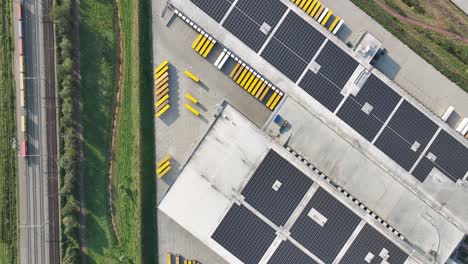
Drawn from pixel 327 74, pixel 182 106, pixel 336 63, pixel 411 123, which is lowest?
pixel 182 106

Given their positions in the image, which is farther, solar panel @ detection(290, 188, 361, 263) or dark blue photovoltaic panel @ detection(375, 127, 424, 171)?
dark blue photovoltaic panel @ detection(375, 127, 424, 171)

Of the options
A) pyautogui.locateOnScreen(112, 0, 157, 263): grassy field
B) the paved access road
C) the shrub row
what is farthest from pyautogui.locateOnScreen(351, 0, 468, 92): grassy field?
the paved access road

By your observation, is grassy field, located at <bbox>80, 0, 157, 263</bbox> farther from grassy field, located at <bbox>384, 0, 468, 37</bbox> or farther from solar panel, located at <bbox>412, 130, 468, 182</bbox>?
solar panel, located at <bbox>412, 130, 468, 182</bbox>

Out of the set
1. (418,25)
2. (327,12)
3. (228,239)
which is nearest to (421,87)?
(418,25)

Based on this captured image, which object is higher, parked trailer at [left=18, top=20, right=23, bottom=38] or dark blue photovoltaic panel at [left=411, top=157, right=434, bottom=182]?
dark blue photovoltaic panel at [left=411, top=157, right=434, bottom=182]

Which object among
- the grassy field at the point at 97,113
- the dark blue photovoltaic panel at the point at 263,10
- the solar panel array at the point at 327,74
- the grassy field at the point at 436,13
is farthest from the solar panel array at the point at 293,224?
the grassy field at the point at 436,13

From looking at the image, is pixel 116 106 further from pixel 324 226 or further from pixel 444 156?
pixel 444 156

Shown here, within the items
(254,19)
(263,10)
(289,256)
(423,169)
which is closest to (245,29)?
(254,19)

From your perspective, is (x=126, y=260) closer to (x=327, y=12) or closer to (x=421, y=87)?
(x=327, y=12)
